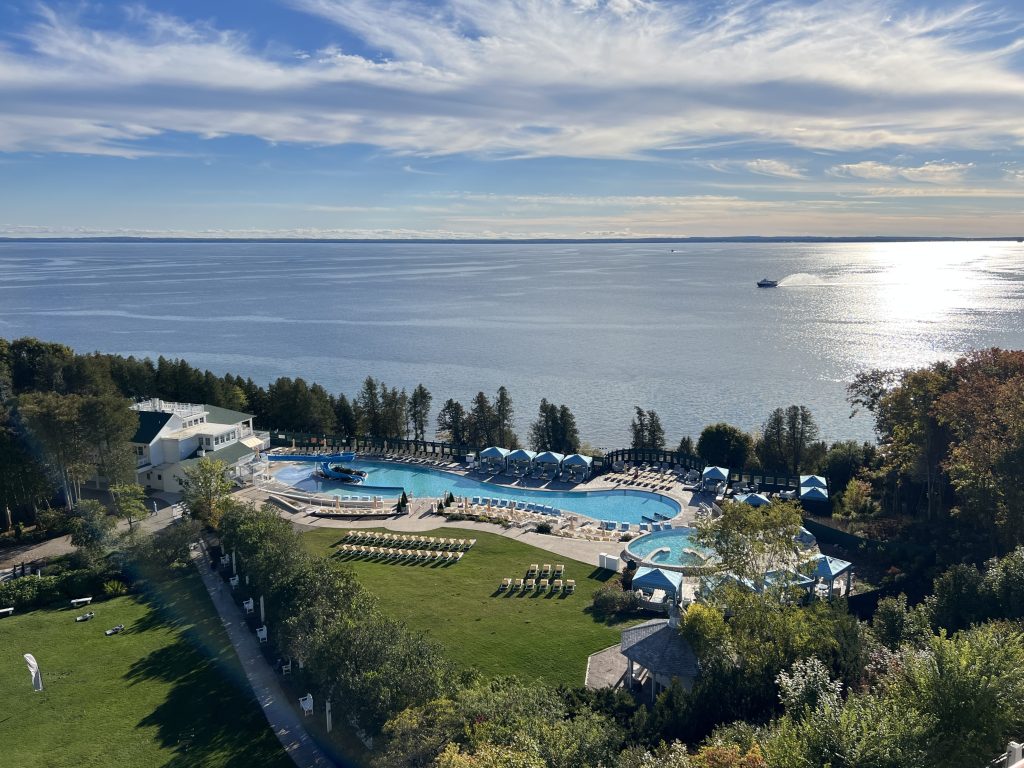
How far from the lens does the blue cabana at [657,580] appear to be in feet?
82.9

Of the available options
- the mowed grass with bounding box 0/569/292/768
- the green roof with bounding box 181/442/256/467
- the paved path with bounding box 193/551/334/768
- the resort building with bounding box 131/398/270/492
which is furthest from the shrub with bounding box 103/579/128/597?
the green roof with bounding box 181/442/256/467

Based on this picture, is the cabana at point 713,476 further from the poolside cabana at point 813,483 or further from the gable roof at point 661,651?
the gable roof at point 661,651

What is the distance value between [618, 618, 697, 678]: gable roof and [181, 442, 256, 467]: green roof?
31.7 metres

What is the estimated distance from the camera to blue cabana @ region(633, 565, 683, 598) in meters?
25.3

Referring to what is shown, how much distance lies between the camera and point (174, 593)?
93.9ft

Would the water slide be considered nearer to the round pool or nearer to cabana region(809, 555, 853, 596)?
the round pool

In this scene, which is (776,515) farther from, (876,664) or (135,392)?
(135,392)

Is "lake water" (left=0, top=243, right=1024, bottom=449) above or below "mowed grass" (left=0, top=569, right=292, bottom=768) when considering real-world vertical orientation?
above

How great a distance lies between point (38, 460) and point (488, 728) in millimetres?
33043

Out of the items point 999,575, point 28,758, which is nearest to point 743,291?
point 999,575

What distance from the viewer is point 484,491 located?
44.7 metres

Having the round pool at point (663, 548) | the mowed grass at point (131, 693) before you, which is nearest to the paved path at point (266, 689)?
the mowed grass at point (131, 693)

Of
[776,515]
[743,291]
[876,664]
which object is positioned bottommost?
[876,664]

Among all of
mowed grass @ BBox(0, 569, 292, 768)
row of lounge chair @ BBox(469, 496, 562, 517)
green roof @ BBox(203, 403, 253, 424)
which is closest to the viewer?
mowed grass @ BBox(0, 569, 292, 768)
